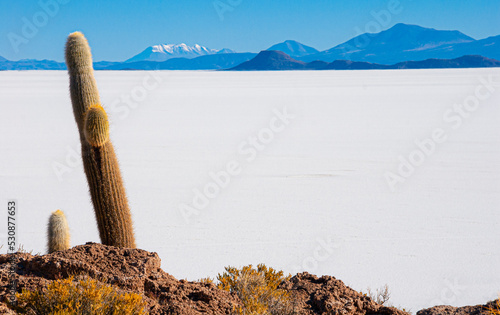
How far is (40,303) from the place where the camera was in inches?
122

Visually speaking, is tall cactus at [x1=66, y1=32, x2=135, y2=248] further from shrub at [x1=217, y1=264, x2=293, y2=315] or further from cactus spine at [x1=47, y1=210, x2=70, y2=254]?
shrub at [x1=217, y1=264, x2=293, y2=315]

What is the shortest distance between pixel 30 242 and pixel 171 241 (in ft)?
6.54

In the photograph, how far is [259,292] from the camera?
3.96 metres

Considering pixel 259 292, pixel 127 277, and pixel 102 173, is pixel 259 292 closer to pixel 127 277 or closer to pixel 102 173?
pixel 127 277

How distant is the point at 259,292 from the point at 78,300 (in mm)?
1466

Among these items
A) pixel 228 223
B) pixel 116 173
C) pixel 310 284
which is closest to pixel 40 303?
pixel 116 173

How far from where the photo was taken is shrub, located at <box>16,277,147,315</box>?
2965 millimetres

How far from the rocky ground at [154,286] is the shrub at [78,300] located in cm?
22

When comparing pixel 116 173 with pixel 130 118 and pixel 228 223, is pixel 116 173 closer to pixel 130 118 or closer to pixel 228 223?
pixel 228 223

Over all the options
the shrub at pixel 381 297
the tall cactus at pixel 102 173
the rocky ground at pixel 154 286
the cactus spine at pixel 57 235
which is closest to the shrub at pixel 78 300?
the rocky ground at pixel 154 286

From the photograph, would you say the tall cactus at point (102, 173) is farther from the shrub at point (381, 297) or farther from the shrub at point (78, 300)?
the shrub at point (381, 297)

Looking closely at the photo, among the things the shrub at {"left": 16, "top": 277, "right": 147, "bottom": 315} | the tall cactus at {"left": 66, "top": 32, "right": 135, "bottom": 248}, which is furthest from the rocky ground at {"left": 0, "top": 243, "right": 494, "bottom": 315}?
the tall cactus at {"left": 66, "top": 32, "right": 135, "bottom": 248}

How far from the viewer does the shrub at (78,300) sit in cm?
296

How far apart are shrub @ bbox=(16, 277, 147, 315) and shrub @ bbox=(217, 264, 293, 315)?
2.56 ft
